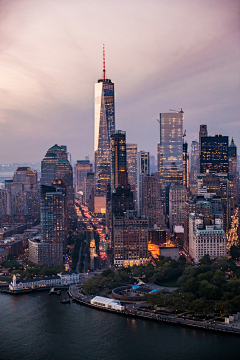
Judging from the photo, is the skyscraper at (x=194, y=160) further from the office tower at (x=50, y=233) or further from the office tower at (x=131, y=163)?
the office tower at (x=50, y=233)

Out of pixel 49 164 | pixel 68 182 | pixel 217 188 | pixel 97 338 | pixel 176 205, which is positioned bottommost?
pixel 97 338

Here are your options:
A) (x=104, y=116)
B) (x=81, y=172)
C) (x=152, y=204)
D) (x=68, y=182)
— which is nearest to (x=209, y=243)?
(x=152, y=204)

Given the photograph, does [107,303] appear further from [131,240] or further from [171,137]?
[171,137]

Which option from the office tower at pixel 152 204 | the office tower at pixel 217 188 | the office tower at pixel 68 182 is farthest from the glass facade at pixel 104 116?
the office tower at pixel 217 188

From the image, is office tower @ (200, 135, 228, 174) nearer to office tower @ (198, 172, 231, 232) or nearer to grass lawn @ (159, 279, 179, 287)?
office tower @ (198, 172, 231, 232)

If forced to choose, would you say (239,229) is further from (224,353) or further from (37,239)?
(224,353)

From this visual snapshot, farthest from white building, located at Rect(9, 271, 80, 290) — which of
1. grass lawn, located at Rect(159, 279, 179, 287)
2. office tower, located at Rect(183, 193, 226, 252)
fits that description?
office tower, located at Rect(183, 193, 226, 252)
